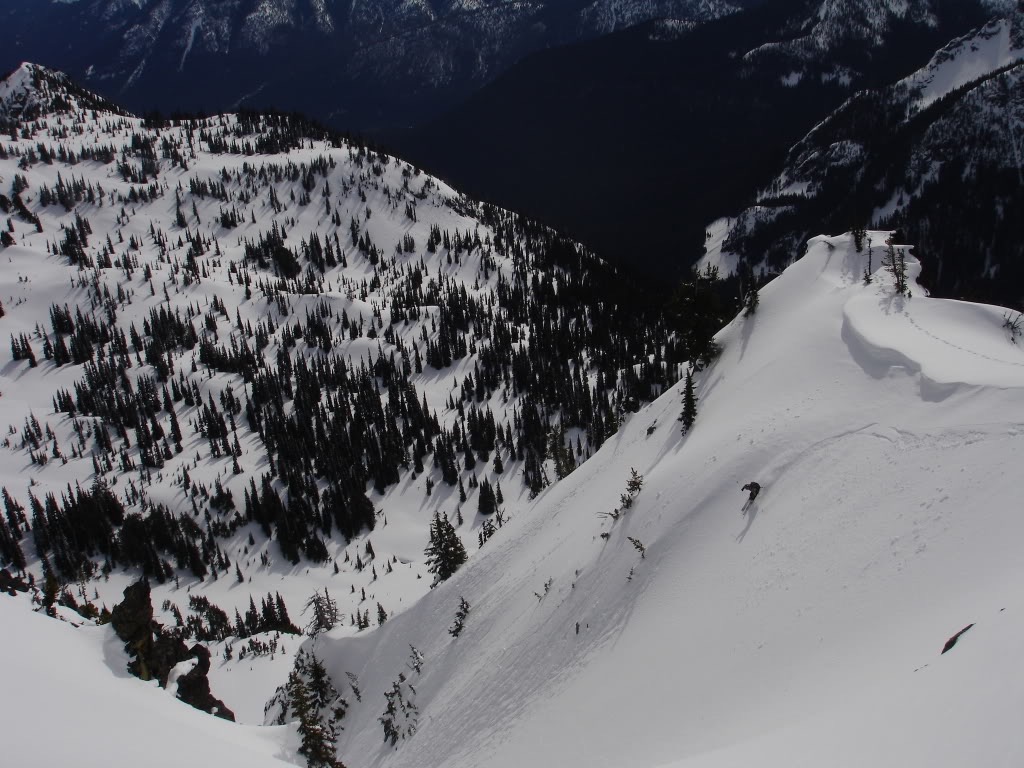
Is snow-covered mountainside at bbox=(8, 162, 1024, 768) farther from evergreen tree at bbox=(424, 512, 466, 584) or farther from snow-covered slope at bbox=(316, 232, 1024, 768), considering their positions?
evergreen tree at bbox=(424, 512, 466, 584)

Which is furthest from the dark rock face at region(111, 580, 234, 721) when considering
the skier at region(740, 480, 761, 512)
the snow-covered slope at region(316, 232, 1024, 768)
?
the skier at region(740, 480, 761, 512)

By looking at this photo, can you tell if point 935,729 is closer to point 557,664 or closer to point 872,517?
point 872,517

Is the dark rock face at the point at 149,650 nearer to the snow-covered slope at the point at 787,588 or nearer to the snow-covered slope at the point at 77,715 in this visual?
the snow-covered slope at the point at 77,715

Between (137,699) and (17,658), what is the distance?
4.70m

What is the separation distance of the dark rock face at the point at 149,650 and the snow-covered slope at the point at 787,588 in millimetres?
9840

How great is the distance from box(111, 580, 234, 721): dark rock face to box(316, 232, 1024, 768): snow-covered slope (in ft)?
32.3

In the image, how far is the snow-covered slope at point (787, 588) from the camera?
38.8 ft

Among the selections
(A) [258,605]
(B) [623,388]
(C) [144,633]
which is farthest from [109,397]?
(C) [144,633]

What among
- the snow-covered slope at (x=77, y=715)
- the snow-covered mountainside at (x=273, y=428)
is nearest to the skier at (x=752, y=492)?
the snow-covered slope at (x=77, y=715)

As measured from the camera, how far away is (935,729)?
925 centimetres

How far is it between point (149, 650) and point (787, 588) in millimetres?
30648

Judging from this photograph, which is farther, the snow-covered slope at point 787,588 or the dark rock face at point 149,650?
the dark rock face at point 149,650

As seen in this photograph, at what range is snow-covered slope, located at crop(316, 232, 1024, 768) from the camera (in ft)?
38.8

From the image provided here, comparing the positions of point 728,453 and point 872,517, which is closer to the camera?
point 872,517
